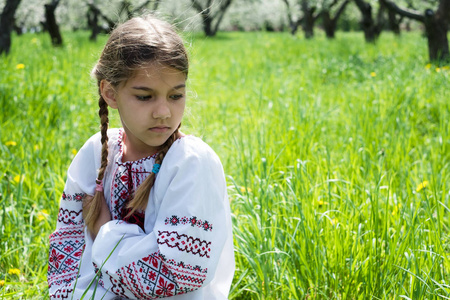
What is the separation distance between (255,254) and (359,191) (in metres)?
0.78

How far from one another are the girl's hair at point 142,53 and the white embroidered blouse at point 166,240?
0.04 m

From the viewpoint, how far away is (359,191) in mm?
2223

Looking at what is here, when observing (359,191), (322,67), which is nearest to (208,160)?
(359,191)

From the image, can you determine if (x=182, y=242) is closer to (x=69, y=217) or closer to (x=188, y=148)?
(x=188, y=148)

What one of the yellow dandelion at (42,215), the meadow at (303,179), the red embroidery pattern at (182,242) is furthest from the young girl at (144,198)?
the yellow dandelion at (42,215)

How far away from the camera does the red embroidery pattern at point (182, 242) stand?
1.17 meters

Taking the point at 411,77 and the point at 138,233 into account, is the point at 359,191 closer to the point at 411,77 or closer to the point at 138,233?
the point at 138,233

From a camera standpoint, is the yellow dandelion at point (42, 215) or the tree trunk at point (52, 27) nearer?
the yellow dandelion at point (42, 215)

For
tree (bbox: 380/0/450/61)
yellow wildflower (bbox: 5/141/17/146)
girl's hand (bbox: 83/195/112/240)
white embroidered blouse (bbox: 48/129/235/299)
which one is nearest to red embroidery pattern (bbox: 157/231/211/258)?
white embroidered blouse (bbox: 48/129/235/299)

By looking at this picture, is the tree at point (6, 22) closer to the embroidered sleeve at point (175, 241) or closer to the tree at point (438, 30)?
the tree at point (438, 30)

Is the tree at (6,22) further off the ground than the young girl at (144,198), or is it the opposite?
the tree at (6,22)

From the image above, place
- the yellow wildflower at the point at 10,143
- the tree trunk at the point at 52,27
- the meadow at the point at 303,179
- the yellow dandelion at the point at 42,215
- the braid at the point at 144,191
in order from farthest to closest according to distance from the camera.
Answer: the tree trunk at the point at 52,27 → the yellow wildflower at the point at 10,143 → the yellow dandelion at the point at 42,215 → the meadow at the point at 303,179 → the braid at the point at 144,191

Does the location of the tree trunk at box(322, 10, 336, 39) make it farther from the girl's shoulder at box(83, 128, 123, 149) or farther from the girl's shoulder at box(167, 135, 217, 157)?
the girl's shoulder at box(167, 135, 217, 157)

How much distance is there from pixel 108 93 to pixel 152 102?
0.62 ft
